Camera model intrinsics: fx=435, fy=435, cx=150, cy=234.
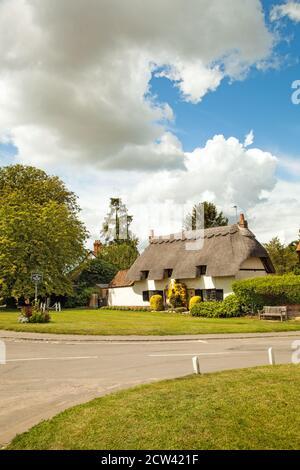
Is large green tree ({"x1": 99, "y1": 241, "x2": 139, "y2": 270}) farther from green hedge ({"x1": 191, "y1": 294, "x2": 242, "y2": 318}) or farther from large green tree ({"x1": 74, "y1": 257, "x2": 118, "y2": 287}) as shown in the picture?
green hedge ({"x1": 191, "y1": 294, "x2": 242, "y2": 318})

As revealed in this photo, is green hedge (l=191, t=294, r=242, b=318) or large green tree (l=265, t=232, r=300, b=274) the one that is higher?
large green tree (l=265, t=232, r=300, b=274)

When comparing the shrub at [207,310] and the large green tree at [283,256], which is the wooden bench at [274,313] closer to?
the shrub at [207,310]

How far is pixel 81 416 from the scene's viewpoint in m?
7.81

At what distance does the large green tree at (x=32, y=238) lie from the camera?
4272cm

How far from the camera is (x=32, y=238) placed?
145 ft

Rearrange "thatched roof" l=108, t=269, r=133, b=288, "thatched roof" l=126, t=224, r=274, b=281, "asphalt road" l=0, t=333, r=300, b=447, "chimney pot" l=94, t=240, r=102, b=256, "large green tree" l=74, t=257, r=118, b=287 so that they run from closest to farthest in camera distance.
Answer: "asphalt road" l=0, t=333, r=300, b=447
"thatched roof" l=126, t=224, r=274, b=281
"thatched roof" l=108, t=269, r=133, b=288
"large green tree" l=74, t=257, r=118, b=287
"chimney pot" l=94, t=240, r=102, b=256

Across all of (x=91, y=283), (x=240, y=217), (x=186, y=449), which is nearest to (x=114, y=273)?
(x=91, y=283)

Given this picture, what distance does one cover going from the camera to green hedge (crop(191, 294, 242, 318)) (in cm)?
3450

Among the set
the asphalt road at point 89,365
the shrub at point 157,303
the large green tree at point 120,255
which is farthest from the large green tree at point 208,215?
the asphalt road at point 89,365

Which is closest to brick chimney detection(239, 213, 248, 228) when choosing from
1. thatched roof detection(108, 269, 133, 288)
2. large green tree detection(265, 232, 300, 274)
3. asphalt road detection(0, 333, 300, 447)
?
large green tree detection(265, 232, 300, 274)

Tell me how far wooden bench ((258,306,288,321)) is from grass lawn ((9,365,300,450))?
2241 cm

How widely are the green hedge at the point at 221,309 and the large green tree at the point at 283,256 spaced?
16.7 meters

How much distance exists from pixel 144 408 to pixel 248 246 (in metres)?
33.4

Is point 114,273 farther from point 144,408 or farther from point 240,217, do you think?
point 144,408
